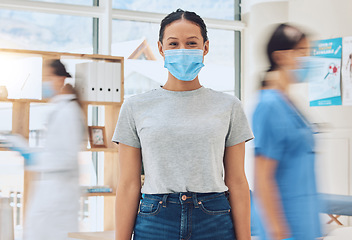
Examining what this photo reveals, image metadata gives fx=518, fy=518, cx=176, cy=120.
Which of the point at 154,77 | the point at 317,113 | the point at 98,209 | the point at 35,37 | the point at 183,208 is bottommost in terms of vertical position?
the point at 98,209

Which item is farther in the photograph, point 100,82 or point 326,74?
point 326,74

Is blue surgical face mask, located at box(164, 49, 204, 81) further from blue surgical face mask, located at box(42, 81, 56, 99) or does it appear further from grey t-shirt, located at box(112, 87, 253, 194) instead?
blue surgical face mask, located at box(42, 81, 56, 99)

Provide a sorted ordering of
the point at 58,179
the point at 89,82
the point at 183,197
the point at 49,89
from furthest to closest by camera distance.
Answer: the point at 89,82
the point at 49,89
the point at 58,179
the point at 183,197

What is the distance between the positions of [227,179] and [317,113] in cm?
463

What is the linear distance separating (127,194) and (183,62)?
397 mm

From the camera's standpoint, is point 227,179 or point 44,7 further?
point 44,7

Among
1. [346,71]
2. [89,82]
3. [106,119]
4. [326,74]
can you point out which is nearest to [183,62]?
[89,82]

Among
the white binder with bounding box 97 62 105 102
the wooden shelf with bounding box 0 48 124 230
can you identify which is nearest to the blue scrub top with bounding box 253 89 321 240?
the wooden shelf with bounding box 0 48 124 230

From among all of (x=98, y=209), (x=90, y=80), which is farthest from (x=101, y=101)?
(x=98, y=209)

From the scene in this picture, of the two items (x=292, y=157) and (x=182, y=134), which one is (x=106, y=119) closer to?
(x=292, y=157)

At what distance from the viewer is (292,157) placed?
186 cm

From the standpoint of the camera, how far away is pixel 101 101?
4797mm

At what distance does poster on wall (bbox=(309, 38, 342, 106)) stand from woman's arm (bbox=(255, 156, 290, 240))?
13.1ft

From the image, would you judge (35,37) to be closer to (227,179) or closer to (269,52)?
(269,52)
